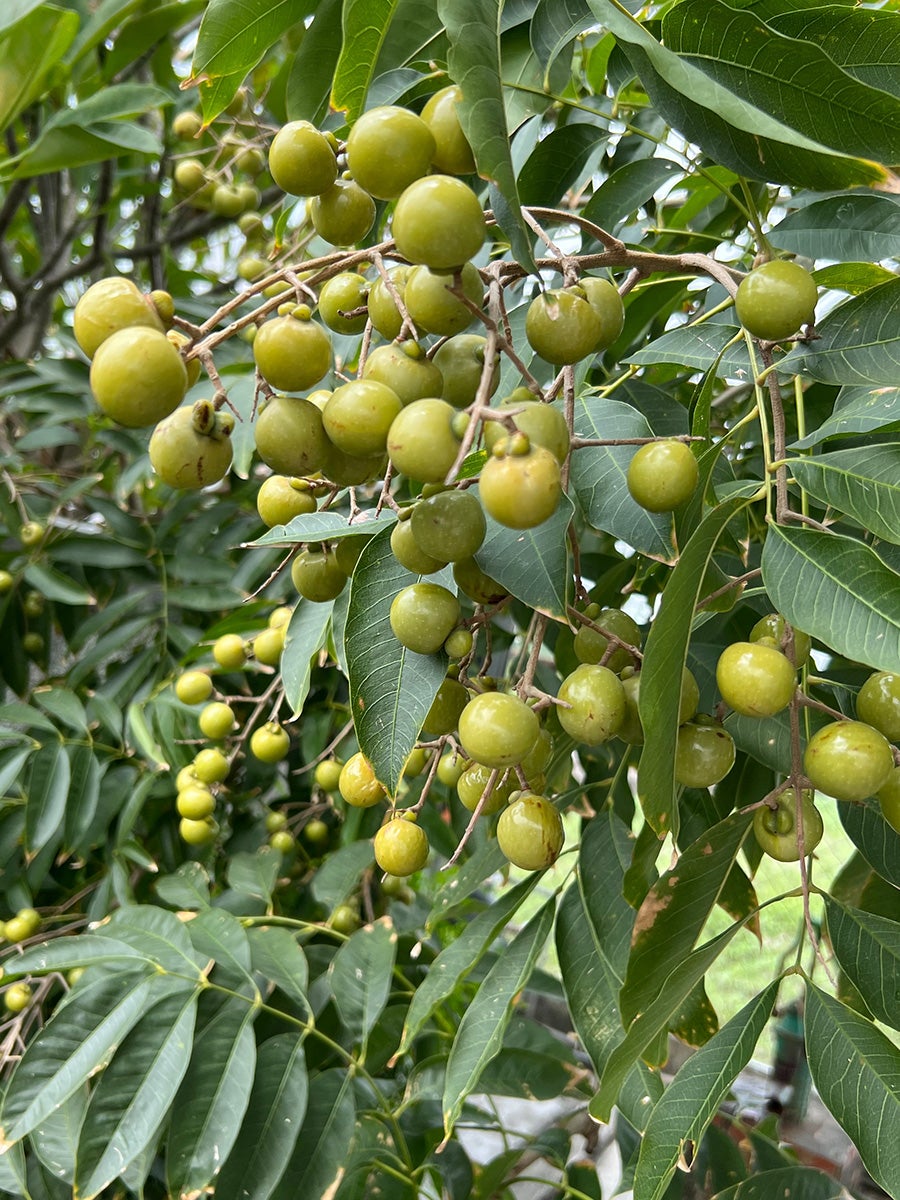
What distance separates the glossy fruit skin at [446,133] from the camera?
19.2 inches

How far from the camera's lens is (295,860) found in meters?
1.57

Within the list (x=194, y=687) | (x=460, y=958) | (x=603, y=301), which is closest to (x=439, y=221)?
(x=603, y=301)

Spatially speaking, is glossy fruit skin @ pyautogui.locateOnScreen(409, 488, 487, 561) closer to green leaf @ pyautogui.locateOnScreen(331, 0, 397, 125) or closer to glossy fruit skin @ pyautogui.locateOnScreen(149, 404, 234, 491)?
glossy fruit skin @ pyautogui.locateOnScreen(149, 404, 234, 491)

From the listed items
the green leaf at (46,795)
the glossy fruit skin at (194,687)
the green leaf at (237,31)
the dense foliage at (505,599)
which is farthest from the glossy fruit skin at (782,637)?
the green leaf at (46,795)

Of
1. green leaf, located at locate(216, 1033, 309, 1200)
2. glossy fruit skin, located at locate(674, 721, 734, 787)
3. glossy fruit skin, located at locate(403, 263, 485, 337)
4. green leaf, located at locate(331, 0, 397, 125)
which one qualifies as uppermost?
green leaf, located at locate(331, 0, 397, 125)

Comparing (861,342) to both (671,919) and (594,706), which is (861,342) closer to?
(594,706)

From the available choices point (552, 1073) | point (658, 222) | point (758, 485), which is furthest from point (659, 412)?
point (552, 1073)

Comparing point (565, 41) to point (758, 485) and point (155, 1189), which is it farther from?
point (155, 1189)

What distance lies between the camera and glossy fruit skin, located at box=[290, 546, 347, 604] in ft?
2.13

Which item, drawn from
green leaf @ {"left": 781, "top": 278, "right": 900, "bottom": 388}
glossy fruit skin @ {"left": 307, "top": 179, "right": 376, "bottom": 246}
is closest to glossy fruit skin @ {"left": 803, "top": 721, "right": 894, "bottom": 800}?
green leaf @ {"left": 781, "top": 278, "right": 900, "bottom": 388}

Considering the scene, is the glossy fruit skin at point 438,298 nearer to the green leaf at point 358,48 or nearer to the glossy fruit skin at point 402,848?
the green leaf at point 358,48

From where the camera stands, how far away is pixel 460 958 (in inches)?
33.4

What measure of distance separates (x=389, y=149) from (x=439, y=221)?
6 centimetres

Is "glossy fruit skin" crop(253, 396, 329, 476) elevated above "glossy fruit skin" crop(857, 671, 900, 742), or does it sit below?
above
